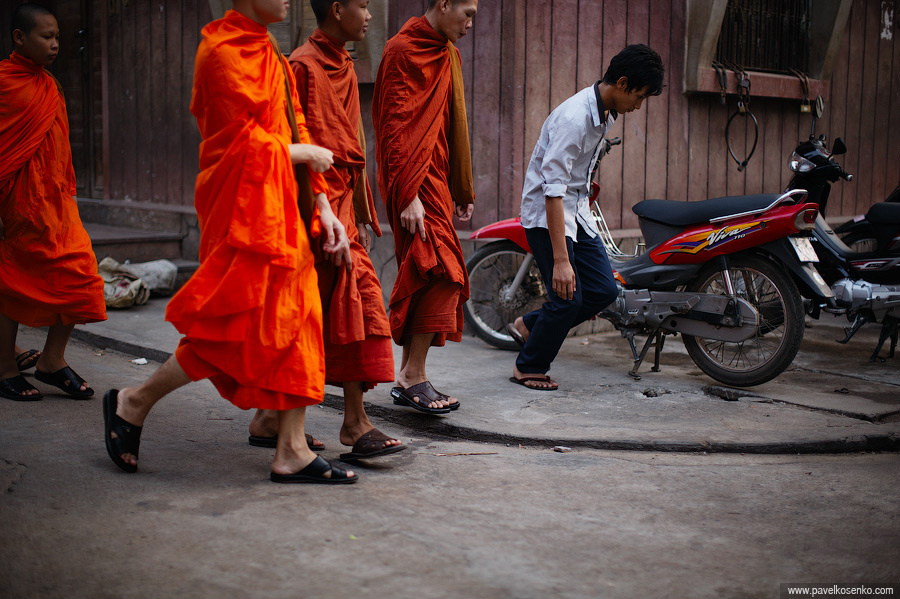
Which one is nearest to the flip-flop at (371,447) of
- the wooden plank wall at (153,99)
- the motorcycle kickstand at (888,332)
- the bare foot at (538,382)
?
the bare foot at (538,382)

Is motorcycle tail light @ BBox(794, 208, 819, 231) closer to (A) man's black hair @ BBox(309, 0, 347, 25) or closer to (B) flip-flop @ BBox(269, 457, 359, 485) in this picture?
(A) man's black hair @ BBox(309, 0, 347, 25)

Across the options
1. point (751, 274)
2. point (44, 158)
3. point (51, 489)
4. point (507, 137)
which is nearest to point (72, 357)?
point (44, 158)

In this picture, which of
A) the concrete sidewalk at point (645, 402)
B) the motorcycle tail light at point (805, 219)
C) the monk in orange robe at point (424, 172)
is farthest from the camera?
the motorcycle tail light at point (805, 219)

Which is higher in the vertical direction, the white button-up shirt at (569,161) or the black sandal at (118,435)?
the white button-up shirt at (569,161)

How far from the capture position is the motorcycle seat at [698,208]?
15.1ft

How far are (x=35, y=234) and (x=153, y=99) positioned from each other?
182 inches

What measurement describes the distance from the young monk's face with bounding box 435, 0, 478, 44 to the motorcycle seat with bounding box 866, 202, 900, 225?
9.37 feet

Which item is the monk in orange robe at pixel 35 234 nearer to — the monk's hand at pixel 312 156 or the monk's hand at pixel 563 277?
the monk's hand at pixel 312 156

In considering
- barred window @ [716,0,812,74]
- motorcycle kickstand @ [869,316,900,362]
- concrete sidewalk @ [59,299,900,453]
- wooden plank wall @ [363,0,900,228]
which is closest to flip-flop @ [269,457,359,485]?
concrete sidewalk @ [59,299,900,453]

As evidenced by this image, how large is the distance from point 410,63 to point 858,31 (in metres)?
5.69

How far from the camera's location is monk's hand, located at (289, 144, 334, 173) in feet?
9.58

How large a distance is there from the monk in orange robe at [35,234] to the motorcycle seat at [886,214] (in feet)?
14.4

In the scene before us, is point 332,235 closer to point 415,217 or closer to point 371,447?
point 371,447

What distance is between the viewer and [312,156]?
115 inches
